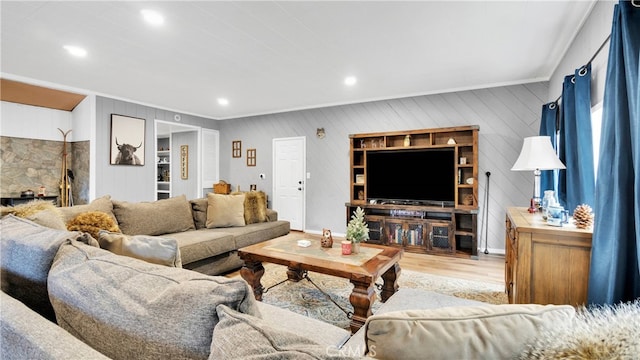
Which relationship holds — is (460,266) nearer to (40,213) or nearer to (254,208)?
(254,208)

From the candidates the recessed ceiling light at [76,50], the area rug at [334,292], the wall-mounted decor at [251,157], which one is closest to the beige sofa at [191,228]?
the area rug at [334,292]

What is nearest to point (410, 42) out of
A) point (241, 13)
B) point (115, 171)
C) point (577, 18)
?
point (577, 18)

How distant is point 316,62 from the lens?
3.48m

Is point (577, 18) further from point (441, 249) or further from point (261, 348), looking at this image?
point (261, 348)

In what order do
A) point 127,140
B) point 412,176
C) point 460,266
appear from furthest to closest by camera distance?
point 127,140 < point 412,176 < point 460,266

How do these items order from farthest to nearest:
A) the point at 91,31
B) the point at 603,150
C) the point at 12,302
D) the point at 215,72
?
1. the point at 215,72
2. the point at 91,31
3. the point at 603,150
4. the point at 12,302

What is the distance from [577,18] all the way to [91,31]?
430 cm

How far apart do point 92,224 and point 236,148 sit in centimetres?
500

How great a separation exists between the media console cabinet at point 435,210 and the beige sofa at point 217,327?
3.88 metres

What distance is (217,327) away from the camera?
654 mm

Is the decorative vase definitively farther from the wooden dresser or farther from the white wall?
the white wall

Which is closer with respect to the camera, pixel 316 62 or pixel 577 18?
pixel 577 18

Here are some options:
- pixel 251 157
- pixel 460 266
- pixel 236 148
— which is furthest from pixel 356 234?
pixel 236 148

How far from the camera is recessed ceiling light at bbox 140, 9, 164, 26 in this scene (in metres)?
2.40
